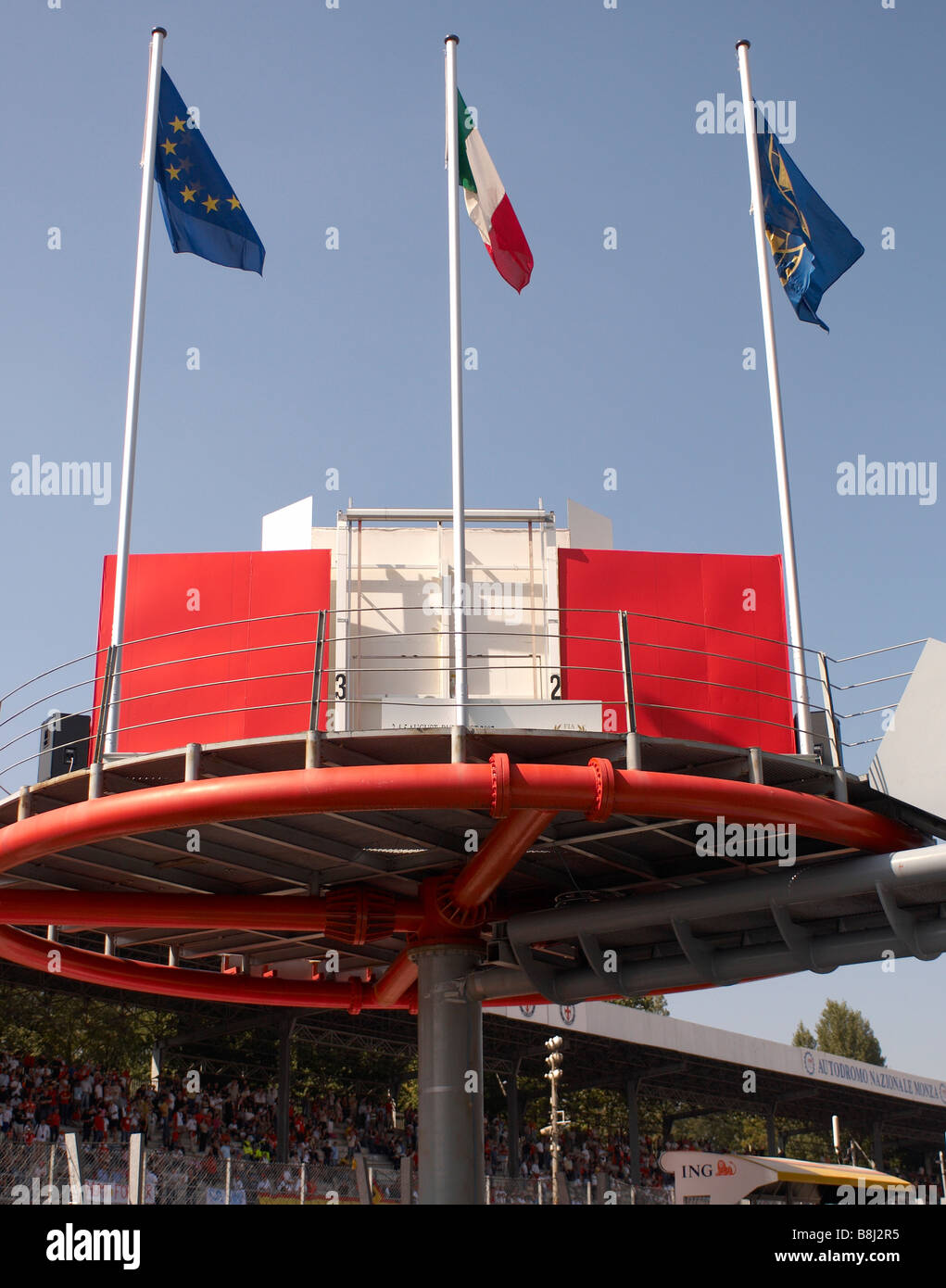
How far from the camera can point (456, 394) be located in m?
20.8

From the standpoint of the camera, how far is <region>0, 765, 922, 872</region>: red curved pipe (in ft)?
56.5

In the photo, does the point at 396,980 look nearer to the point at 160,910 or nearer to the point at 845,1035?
the point at 160,910

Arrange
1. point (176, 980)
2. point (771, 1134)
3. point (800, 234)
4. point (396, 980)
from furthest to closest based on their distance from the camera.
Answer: point (771, 1134) → point (176, 980) → point (396, 980) → point (800, 234)

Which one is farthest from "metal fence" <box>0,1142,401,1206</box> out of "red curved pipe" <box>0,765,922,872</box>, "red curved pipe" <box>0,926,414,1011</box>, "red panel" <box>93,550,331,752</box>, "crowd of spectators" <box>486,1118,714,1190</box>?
"crowd of spectators" <box>486,1118,714,1190</box>

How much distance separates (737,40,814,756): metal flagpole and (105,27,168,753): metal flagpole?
10479mm

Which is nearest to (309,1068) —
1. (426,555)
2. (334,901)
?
(334,901)

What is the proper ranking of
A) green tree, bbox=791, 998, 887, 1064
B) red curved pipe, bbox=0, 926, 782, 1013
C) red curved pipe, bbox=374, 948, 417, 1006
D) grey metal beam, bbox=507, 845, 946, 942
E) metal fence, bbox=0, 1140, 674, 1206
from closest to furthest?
1. grey metal beam, bbox=507, 845, 946, 942
2. metal fence, bbox=0, 1140, 674, 1206
3. red curved pipe, bbox=374, 948, 417, 1006
4. red curved pipe, bbox=0, 926, 782, 1013
5. green tree, bbox=791, 998, 887, 1064

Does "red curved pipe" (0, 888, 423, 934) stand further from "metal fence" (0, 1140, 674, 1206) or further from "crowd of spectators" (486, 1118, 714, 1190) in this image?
"crowd of spectators" (486, 1118, 714, 1190)

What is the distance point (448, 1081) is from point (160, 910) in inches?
225

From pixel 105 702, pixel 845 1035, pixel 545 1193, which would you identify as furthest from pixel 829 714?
pixel 845 1035

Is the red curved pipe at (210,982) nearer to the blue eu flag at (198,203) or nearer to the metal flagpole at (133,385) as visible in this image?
the metal flagpole at (133,385)

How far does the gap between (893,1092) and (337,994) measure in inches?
1672

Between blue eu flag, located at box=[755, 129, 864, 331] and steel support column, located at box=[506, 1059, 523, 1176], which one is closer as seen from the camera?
blue eu flag, located at box=[755, 129, 864, 331]

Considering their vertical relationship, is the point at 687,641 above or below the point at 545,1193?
above
